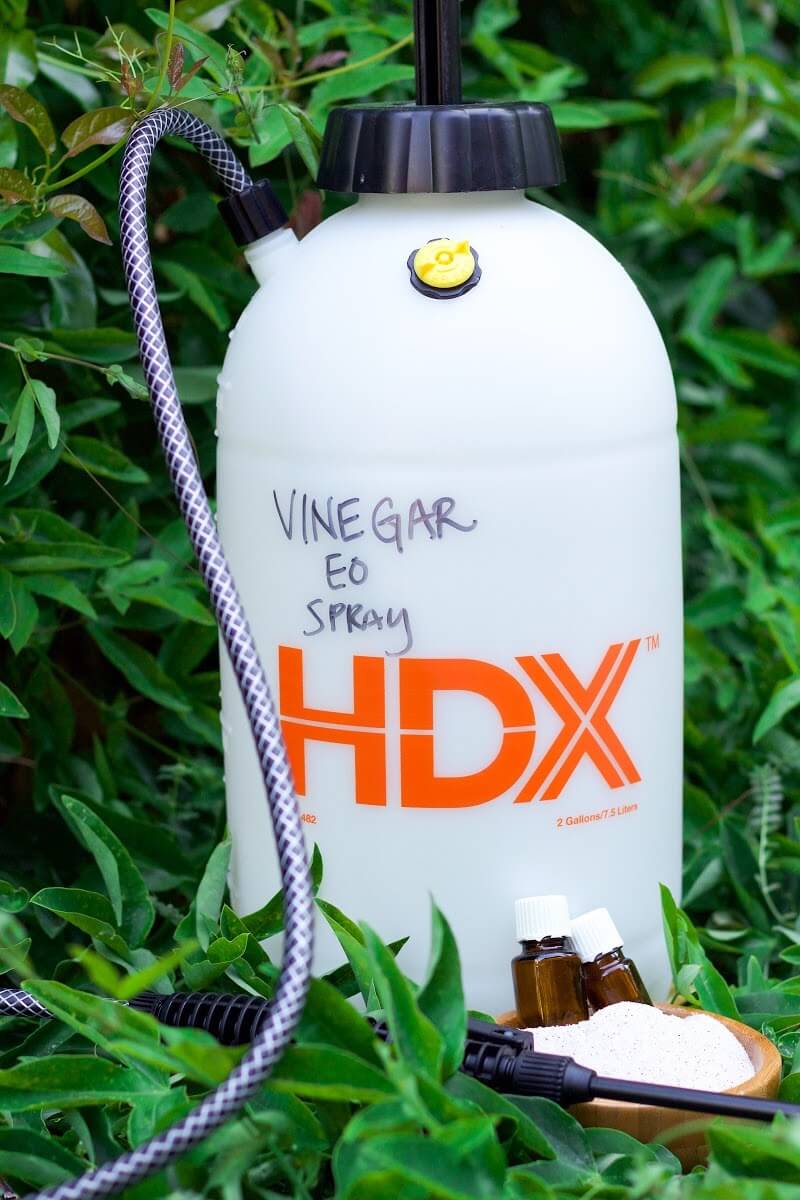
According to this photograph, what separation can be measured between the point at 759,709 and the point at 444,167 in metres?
0.52

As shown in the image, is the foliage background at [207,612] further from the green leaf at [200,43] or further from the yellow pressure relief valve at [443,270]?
the yellow pressure relief valve at [443,270]

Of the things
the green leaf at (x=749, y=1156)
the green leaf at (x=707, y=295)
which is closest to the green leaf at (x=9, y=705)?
the green leaf at (x=749, y=1156)

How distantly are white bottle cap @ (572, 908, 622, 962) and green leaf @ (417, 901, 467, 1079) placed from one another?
16 cm

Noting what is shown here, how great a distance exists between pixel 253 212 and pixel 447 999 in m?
0.47

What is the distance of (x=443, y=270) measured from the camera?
72cm

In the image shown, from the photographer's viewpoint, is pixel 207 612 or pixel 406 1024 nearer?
pixel 406 1024

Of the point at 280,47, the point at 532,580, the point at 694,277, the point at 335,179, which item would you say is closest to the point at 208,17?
the point at 280,47

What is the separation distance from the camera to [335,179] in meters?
0.77

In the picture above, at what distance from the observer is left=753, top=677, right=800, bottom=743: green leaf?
3.11 ft

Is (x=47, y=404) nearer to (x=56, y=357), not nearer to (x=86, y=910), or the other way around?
(x=56, y=357)

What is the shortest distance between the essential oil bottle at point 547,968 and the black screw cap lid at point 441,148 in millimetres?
389

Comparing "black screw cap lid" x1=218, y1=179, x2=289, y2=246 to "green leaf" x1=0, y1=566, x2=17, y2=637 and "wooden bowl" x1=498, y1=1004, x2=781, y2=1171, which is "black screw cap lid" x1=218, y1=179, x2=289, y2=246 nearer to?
"green leaf" x1=0, y1=566, x2=17, y2=637

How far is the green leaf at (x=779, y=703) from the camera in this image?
3.11 ft

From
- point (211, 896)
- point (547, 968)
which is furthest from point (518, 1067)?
point (211, 896)
